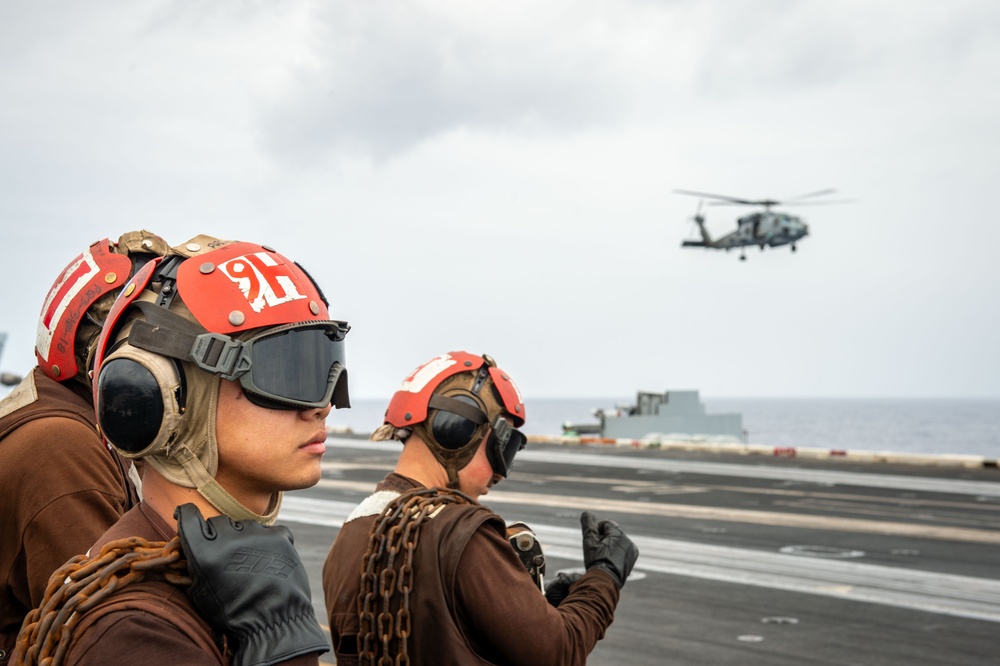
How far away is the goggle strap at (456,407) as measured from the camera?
4.43 m

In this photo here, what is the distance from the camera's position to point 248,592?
2.08 metres

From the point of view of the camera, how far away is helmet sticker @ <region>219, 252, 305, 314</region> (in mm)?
2396

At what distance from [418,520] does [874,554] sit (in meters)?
11.1

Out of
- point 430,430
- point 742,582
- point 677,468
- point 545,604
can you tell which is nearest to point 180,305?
point 545,604

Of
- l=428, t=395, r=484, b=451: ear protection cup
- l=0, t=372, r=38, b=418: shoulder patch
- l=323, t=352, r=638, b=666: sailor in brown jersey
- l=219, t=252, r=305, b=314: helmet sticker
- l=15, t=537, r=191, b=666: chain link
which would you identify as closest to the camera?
l=15, t=537, r=191, b=666: chain link

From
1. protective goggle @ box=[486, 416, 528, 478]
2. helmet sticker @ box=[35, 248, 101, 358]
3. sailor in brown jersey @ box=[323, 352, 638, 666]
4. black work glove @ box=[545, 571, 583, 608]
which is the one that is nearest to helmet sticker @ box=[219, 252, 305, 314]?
sailor in brown jersey @ box=[323, 352, 638, 666]

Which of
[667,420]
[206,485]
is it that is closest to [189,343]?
[206,485]

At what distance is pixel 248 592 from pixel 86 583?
0.33 meters

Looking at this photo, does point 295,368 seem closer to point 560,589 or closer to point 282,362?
point 282,362

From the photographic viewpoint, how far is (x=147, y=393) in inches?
89.7

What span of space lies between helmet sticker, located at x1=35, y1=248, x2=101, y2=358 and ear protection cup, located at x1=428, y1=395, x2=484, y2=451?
1400 millimetres

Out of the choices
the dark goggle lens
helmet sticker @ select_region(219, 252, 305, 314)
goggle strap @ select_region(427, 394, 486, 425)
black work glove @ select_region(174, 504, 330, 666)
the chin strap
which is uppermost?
helmet sticker @ select_region(219, 252, 305, 314)

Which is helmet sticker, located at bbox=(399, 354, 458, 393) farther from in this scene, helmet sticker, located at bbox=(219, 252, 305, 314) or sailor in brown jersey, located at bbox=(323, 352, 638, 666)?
helmet sticker, located at bbox=(219, 252, 305, 314)

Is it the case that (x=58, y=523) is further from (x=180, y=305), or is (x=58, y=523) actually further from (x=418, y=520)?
(x=180, y=305)
